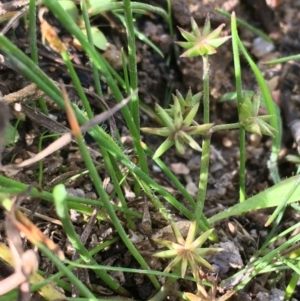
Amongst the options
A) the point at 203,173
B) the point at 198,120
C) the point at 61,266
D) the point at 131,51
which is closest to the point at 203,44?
the point at 131,51

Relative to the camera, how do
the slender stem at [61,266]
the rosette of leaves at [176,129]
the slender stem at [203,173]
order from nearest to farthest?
the slender stem at [61,266] < the rosette of leaves at [176,129] < the slender stem at [203,173]

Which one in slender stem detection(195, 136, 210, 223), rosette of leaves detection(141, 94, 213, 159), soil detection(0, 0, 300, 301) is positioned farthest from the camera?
soil detection(0, 0, 300, 301)

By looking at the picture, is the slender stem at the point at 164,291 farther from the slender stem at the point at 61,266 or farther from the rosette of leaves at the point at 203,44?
the rosette of leaves at the point at 203,44

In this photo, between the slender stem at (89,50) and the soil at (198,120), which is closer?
Result: the slender stem at (89,50)

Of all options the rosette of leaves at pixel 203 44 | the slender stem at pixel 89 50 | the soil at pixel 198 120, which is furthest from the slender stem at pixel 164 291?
the rosette of leaves at pixel 203 44

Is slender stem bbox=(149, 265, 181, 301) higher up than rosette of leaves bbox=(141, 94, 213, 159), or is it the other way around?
rosette of leaves bbox=(141, 94, 213, 159)

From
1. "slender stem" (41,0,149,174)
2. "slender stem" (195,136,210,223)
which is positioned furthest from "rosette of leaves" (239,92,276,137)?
"slender stem" (41,0,149,174)

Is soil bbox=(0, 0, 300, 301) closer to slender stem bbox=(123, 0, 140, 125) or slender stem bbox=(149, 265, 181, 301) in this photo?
slender stem bbox=(149, 265, 181, 301)

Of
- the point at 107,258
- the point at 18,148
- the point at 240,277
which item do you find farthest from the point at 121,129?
the point at 240,277

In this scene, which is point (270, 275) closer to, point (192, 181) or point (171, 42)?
point (192, 181)

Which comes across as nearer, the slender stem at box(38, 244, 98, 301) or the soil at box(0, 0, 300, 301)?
the slender stem at box(38, 244, 98, 301)

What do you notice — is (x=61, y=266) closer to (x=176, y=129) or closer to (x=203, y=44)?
(x=176, y=129)
